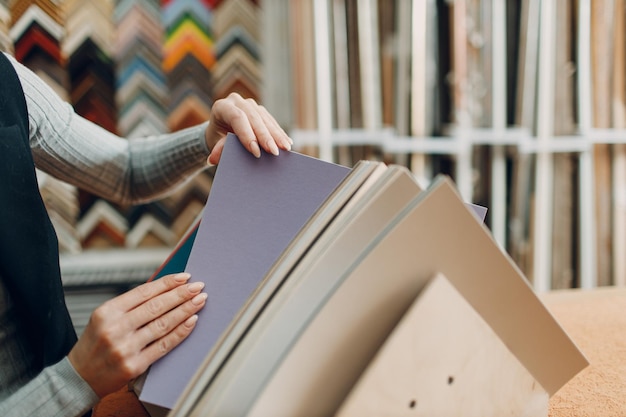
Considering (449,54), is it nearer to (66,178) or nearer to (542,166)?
(542,166)

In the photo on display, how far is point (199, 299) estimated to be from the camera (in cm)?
42

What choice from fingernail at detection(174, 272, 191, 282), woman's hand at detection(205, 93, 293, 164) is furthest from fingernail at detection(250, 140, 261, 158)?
fingernail at detection(174, 272, 191, 282)

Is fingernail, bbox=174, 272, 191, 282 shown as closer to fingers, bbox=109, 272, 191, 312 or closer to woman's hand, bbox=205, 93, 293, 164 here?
fingers, bbox=109, 272, 191, 312

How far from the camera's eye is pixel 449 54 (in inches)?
61.0

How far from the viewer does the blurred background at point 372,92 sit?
1.55m

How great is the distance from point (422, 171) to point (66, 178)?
1090 mm

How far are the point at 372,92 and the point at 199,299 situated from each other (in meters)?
1.30

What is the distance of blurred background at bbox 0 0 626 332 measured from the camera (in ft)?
5.08

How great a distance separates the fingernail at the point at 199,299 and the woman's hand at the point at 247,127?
0.40ft

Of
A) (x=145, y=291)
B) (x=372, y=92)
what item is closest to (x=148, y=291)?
(x=145, y=291)

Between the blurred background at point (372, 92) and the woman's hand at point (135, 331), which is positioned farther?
the blurred background at point (372, 92)

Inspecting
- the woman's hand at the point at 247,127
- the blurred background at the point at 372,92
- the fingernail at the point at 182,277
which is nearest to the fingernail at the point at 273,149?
the woman's hand at the point at 247,127

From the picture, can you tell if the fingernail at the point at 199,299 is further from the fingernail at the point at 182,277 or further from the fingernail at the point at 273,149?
the fingernail at the point at 273,149

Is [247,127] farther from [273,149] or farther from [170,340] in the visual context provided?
[170,340]
